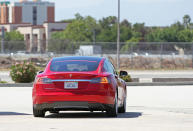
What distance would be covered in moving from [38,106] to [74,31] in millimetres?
123723

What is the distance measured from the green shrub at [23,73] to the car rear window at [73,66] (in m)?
17.2

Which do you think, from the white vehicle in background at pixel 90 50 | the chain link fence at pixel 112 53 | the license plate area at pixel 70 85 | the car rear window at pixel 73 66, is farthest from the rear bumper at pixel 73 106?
the white vehicle in background at pixel 90 50

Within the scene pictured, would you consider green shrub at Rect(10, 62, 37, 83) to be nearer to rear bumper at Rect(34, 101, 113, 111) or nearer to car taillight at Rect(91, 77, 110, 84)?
rear bumper at Rect(34, 101, 113, 111)

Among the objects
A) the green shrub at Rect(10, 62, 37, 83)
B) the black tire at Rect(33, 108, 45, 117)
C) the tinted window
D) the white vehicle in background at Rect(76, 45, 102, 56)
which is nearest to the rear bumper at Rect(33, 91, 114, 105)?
the black tire at Rect(33, 108, 45, 117)

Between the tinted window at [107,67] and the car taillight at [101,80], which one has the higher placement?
the tinted window at [107,67]

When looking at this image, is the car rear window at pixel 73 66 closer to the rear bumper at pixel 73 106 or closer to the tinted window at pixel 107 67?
the tinted window at pixel 107 67

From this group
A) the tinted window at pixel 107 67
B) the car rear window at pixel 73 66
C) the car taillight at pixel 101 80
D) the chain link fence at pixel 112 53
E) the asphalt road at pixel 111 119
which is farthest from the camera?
the chain link fence at pixel 112 53

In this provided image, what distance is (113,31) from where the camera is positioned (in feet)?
477

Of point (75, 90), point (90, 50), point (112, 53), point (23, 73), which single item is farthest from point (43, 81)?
point (90, 50)

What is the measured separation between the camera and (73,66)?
50.3ft

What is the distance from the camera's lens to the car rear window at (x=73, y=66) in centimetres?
1489

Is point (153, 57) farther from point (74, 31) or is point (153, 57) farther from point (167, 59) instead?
point (74, 31)

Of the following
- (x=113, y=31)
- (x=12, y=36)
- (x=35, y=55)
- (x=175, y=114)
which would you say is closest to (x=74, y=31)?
(x=113, y=31)

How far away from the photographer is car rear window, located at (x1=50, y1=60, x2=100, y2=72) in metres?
14.9
